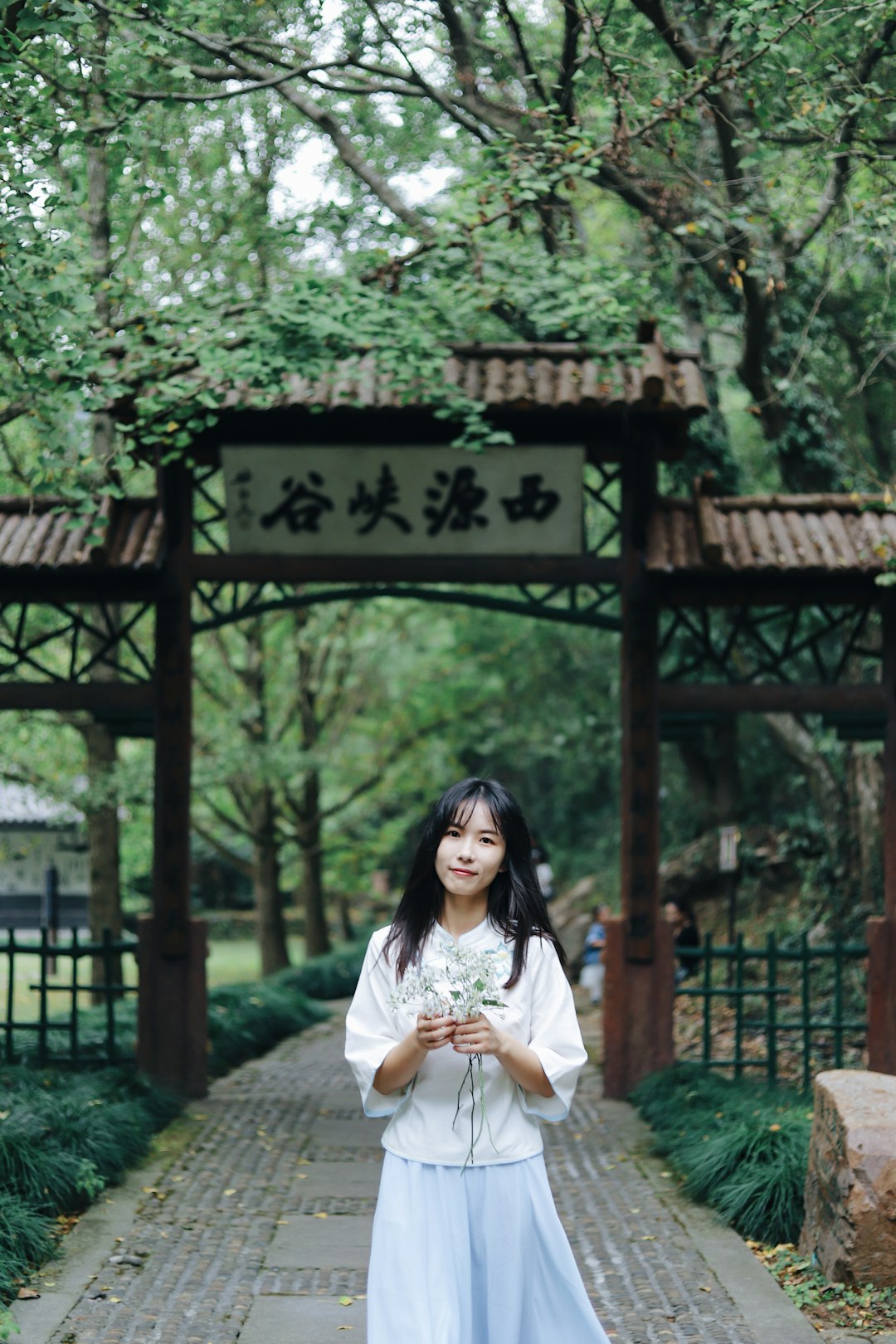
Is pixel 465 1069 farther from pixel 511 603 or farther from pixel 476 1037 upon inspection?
pixel 511 603

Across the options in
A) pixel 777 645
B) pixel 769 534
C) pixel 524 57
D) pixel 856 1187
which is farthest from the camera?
pixel 777 645

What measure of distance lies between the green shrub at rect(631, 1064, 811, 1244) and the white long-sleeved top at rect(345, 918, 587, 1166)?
3.29 metres

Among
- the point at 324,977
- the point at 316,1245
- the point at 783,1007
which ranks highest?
the point at 316,1245

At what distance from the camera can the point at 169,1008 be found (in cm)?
961

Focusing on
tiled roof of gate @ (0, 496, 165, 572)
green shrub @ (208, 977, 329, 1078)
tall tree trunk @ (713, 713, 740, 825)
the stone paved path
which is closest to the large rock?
the stone paved path

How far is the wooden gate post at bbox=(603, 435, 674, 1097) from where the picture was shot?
9.65 m

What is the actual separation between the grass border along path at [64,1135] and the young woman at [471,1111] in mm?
2047

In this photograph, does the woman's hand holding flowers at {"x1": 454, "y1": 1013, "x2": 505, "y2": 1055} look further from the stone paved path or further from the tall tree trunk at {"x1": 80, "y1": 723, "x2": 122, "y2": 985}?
the tall tree trunk at {"x1": 80, "y1": 723, "x2": 122, "y2": 985}

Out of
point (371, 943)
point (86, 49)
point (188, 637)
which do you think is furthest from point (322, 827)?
point (371, 943)

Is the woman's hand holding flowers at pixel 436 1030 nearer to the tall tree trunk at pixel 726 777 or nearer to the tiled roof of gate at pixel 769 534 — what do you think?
the tiled roof of gate at pixel 769 534

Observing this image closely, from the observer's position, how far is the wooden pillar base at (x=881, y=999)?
926 cm

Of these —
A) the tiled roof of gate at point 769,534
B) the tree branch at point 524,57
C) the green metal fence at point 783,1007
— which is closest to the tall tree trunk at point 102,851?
the green metal fence at point 783,1007

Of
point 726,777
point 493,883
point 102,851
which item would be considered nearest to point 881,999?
point 493,883

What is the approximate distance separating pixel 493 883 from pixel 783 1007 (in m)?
11.0
